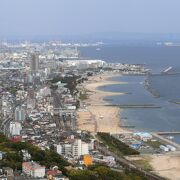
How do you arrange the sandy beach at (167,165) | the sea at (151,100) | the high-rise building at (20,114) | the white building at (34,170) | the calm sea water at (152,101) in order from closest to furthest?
the white building at (34,170) → the sandy beach at (167,165) → the high-rise building at (20,114) → the sea at (151,100) → the calm sea water at (152,101)

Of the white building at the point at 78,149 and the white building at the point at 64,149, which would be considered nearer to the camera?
the white building at the point at 78,149

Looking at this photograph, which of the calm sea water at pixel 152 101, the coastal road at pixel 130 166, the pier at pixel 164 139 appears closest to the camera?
the coastal road at pixel 130 166

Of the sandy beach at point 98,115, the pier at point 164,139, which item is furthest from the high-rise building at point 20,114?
the pier at point 164,139

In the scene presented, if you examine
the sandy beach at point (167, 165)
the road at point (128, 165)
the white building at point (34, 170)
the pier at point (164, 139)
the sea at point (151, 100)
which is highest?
the white building at point (34, 170)

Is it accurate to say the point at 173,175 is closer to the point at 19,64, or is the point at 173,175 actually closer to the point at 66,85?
the point at 66,85

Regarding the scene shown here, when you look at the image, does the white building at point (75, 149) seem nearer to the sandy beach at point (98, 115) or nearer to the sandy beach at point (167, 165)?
the sandy beach at point (167, 165)

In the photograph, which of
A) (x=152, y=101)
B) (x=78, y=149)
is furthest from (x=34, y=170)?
(x=152, y=101)
